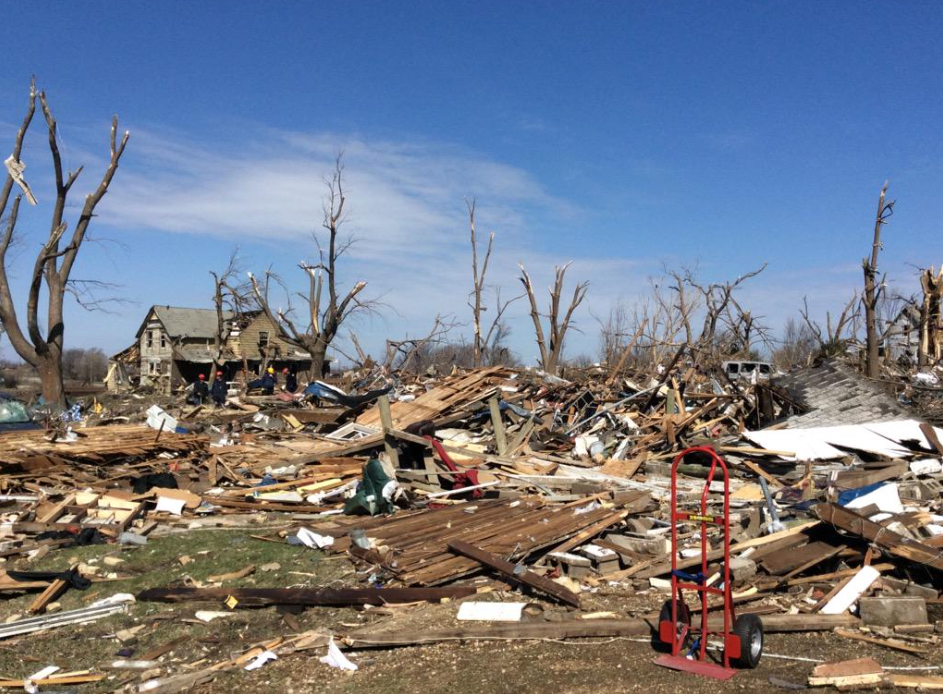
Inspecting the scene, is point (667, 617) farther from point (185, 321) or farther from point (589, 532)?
point (185, 321)

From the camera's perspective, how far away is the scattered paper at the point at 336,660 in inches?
225

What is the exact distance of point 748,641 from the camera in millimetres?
5141

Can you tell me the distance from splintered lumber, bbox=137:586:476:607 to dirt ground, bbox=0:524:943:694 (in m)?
0.09

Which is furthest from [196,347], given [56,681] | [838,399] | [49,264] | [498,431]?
[56,681]

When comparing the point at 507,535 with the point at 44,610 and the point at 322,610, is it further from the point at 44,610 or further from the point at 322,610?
the point at 44,610

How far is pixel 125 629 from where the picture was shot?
6.62 meters

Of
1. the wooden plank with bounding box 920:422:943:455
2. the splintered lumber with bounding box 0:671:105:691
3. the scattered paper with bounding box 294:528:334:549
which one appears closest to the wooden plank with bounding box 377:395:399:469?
the scattered paper with bounding box 294:528:334:549

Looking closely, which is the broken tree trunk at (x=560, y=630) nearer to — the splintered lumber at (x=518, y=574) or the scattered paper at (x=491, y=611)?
the scattered paper at (x=491, y=611)

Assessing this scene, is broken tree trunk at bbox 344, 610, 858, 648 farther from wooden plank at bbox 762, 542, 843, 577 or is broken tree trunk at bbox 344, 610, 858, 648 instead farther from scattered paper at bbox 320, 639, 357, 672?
wooden plank at bbox 762, 542, 843, 577

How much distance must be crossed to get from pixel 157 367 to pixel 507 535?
49979 millimetres

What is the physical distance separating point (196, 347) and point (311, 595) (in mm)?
49337

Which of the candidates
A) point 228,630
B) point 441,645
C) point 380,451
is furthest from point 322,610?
point 380,451

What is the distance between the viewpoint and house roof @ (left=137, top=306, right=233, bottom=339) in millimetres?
52969

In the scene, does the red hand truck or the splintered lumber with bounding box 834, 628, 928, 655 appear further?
the splintered lumber with bounding box 834, 628, 928, 655
